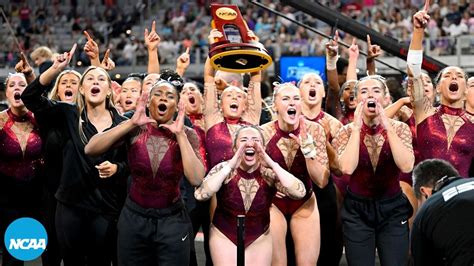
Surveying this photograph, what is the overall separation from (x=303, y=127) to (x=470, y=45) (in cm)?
928

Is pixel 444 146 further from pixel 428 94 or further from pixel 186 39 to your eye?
pixel 186 39

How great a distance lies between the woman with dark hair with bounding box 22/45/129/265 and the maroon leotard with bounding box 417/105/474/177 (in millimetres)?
2179

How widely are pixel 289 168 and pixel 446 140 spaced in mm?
1163

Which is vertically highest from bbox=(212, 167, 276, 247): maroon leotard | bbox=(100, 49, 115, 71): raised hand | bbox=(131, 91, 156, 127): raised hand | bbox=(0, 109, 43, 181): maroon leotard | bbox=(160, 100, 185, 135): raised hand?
bbox=(100, 49, 115, 71): raised hand

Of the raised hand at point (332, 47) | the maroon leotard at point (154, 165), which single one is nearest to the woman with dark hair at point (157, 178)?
the maroon leotard at point (154, 165)

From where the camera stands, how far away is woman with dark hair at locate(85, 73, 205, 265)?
6.14 metres

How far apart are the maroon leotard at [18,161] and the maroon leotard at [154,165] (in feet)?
4.73

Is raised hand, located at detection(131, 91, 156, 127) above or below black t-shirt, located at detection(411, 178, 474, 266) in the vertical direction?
above

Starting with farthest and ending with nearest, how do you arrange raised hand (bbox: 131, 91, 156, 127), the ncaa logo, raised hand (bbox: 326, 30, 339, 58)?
raised hand (bbox: 326, 30, 339, 58) < the ncaa logo < raised hand (bbox: 131, 91, 156, 127)

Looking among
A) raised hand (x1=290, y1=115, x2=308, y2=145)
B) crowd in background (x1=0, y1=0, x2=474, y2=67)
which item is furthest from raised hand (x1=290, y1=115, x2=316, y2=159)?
crowd in background (x1=0, y1=0, x2=474, y2=67)

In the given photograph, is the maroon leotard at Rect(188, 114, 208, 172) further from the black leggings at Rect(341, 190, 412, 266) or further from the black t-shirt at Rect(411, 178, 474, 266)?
the black t-shirt at Rect(411, 178, 474, 266)

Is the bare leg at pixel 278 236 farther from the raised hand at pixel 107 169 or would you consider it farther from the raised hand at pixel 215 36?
the raised hand at pixel 215 36

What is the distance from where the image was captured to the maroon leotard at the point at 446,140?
23.1 feet

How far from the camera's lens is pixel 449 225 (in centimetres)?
480
